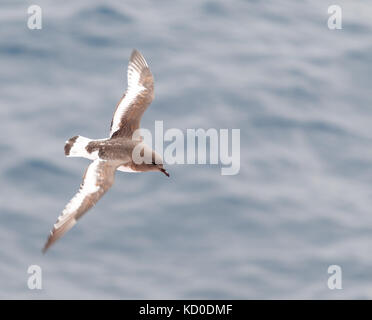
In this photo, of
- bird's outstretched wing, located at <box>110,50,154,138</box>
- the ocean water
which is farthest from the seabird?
the ocean water

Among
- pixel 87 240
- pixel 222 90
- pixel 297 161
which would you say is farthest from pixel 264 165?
pixel 87 240

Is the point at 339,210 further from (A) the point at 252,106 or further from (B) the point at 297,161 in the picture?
(A) the point at 252,106

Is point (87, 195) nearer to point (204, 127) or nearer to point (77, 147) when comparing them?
point (77, 147)

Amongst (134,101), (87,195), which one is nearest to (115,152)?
(87,195)

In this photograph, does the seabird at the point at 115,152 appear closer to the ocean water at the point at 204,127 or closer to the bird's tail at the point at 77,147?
the bird's tail at the point at 77,147

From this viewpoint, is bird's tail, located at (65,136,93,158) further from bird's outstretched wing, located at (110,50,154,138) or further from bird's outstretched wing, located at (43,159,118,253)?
bird's outstretched wing, located at (110,50,154,138)

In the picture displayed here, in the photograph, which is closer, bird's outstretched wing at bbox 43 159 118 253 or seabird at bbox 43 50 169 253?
bird's outstretched wing at bbox 43 159 118 253
